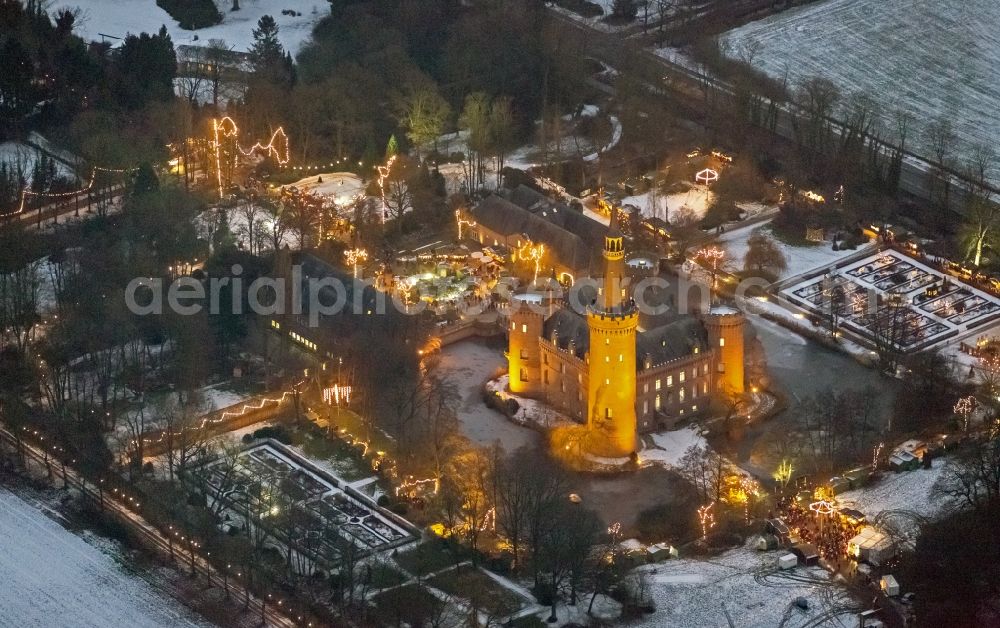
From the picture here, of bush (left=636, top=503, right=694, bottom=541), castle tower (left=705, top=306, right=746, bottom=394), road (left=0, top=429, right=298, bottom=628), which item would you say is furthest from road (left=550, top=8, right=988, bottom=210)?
road (left=0, top=429, right=298, bottom=628)

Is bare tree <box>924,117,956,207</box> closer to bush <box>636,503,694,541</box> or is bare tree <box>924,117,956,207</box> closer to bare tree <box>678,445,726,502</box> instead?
bare tree <box>678,445,726,502</box>

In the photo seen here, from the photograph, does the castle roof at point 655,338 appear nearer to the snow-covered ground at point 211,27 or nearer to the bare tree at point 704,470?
the bare tree at point 704,470

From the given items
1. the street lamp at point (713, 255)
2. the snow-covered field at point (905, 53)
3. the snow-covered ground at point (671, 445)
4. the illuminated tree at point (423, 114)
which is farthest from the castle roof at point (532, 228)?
the snow-covered field at point (905, 53)

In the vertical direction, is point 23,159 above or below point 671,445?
above

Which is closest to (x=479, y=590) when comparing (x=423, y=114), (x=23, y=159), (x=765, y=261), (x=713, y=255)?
(x=713, y=255)

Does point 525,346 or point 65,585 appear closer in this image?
point 65,585

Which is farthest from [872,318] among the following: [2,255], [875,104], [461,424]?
[2,255]

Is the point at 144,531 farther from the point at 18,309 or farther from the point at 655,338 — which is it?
the point at 655,338
